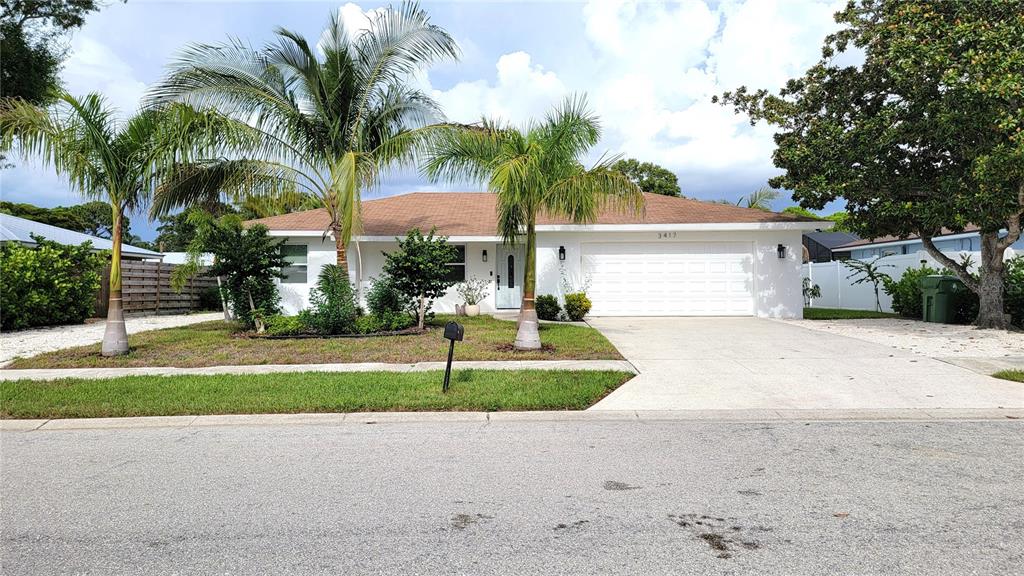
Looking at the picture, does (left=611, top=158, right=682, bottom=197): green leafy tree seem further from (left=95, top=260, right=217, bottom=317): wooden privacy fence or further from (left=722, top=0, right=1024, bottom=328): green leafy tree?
(left=95, top=260, right=217, bottom=317): wooden privacy fence

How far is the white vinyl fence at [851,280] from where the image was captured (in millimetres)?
17641

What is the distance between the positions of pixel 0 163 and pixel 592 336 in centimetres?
1724

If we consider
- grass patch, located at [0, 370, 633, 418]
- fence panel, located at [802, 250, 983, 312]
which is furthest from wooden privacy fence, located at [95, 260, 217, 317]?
fence panel, located at [802, 250, 983, 312]

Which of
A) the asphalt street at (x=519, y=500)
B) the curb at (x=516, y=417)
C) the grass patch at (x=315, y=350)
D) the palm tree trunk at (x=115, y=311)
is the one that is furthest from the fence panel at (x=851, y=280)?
the palm tree trunk at (x=115, y=311)

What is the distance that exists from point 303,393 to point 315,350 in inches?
142

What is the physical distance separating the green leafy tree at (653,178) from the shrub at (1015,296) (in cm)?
1943

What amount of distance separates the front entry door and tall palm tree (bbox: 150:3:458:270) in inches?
225

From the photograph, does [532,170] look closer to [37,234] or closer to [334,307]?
[334,307]

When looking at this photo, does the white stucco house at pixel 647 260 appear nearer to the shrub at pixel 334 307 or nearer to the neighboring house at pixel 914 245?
the shrub at pixel 334 307

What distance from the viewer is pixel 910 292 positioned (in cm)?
1614

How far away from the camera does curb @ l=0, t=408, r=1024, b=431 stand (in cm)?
604

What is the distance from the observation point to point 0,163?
667 inches

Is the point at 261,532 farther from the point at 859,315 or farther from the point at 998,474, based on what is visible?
the point at 859,315

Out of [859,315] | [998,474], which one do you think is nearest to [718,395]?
[998,474]
